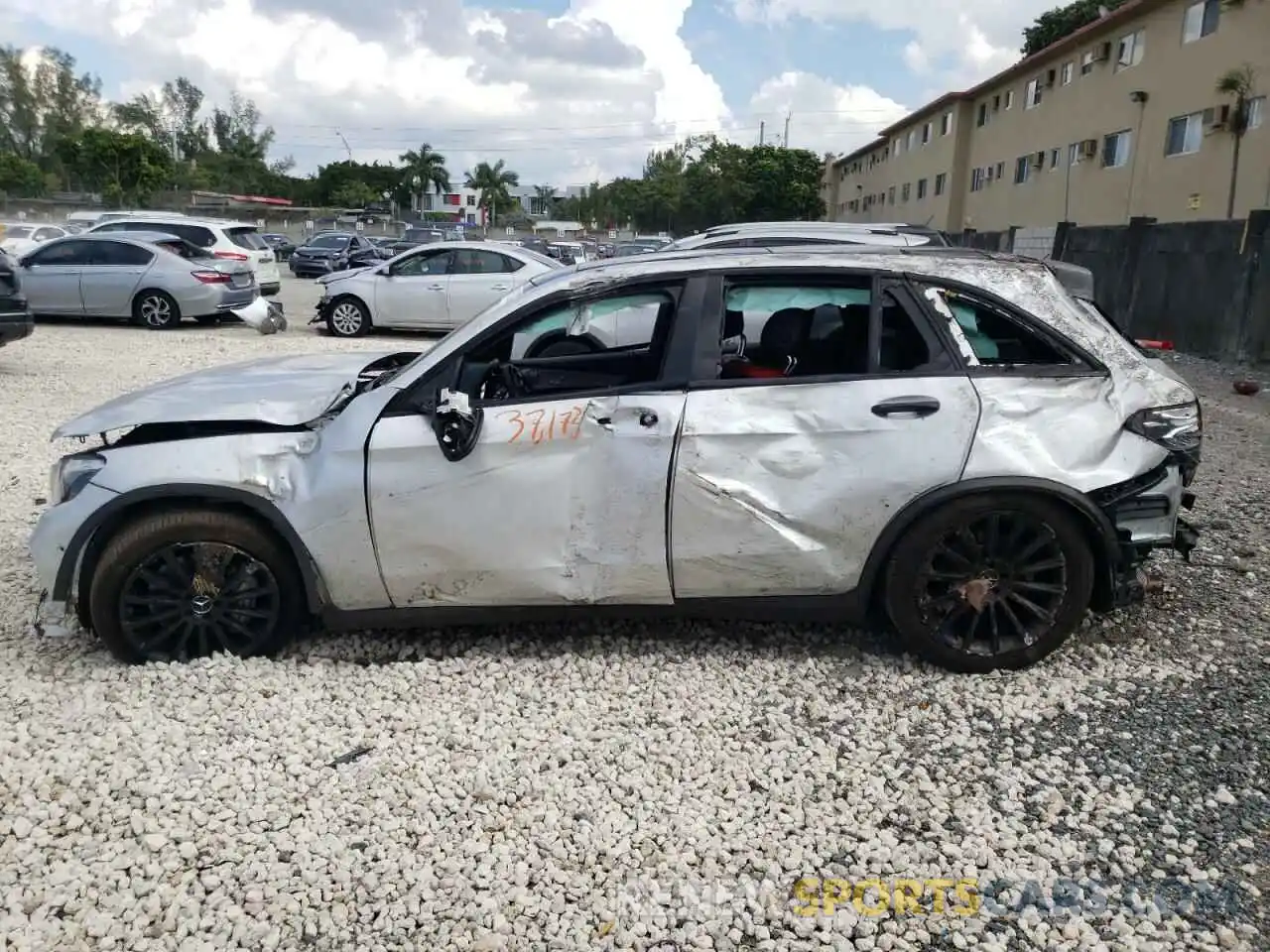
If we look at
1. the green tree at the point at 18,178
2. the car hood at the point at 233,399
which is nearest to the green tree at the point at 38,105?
the green tree at the point at 18,178

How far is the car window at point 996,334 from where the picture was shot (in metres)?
3.84

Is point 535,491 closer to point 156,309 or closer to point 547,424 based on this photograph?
point 547,424

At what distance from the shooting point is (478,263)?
15.2 metres

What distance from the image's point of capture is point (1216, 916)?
2592 millimetres

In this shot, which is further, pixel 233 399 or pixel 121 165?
pixel 121 165

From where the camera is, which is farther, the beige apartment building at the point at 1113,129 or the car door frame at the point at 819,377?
the beige apartment building at the point at 1113,129

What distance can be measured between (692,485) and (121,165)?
202 ft

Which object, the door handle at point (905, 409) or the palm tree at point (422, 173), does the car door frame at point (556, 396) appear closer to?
the door handle at point (905, 409)

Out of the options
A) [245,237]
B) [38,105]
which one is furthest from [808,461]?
[38,105]

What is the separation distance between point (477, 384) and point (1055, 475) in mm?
2291

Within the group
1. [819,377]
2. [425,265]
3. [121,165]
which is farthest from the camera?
[121,165]

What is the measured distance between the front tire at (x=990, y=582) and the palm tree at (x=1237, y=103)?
2197 cm

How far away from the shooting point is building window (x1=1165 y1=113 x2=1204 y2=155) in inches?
923

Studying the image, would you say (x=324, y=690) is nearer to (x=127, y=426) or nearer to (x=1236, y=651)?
(x=127, y=426)
